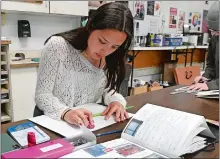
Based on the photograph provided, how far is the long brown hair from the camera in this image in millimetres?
974

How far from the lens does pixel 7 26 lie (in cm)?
261

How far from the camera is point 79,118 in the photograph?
2.76ft

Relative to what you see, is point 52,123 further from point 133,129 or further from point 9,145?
point 133,129

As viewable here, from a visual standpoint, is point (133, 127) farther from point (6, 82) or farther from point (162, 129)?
point (6, 82)

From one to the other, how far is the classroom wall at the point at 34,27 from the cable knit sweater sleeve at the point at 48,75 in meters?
1.72

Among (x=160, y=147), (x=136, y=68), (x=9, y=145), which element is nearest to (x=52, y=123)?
(x=9, y=145)

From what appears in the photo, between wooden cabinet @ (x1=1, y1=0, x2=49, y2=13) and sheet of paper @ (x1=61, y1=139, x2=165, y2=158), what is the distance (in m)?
2.04

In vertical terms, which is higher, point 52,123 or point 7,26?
point 7,26

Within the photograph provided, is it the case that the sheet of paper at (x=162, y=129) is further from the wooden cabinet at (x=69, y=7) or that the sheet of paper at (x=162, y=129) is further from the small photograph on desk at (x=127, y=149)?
the wooden cabinet at (x=69, y=7)

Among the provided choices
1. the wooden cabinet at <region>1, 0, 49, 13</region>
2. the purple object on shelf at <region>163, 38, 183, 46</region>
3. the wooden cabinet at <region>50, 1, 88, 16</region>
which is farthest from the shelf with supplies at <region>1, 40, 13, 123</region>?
the purple object on shelf at <region>163, 38, 183, 46</region>

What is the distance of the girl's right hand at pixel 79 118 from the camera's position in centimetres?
84

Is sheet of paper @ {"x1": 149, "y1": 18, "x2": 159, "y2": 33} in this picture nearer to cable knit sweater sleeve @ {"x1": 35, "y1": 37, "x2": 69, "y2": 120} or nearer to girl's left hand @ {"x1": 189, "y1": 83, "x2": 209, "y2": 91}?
girl's left hand @ {"x1": 189, "y1": 83, "x2": 209, "y2": 91}

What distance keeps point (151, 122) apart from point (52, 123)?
360 millimetres

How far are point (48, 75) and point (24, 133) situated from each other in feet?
1.15
